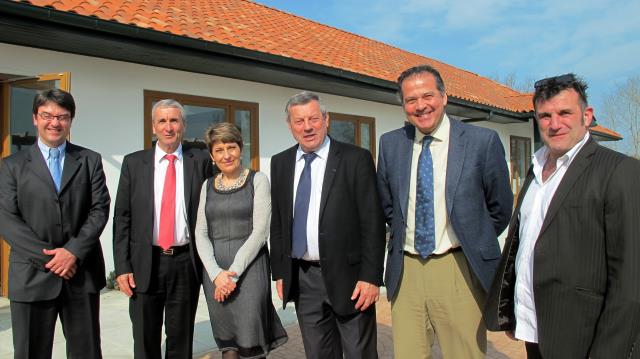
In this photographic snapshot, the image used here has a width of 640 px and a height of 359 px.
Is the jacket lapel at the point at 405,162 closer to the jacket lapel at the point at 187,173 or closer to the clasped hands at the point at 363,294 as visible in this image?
the clasped hands at the point at 363,294

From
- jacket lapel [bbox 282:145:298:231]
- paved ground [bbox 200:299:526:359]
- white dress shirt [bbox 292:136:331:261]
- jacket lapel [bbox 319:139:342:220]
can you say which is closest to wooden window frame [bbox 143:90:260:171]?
paved ground [bbox 200:299:526:359]

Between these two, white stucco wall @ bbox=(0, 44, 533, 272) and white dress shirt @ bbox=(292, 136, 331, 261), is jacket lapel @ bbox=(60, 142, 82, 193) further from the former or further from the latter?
white stucco wall @ bbox=(0, 44, 533, 272)

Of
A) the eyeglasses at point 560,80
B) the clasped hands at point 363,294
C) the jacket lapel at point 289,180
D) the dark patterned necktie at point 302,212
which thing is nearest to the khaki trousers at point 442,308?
the clasped hands at point 363,294

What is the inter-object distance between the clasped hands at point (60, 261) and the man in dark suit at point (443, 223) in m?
1.91

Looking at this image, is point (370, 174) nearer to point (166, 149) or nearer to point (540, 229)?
point (540, 229)

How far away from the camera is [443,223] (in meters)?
2.61

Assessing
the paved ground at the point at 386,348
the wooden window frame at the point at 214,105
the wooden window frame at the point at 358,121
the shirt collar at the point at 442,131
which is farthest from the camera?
the wooden window frame at the point at 358,121

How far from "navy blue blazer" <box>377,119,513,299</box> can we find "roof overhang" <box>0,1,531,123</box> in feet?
13.5

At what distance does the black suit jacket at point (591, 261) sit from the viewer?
74.3 inches

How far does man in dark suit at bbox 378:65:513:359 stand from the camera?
258 centimetres

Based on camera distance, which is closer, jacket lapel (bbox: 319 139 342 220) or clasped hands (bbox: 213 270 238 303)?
jacket lapel (bbox: 319 139 342 220)

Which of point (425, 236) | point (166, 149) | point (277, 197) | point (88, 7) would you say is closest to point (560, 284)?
point (425, 236)

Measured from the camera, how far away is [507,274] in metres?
2.40

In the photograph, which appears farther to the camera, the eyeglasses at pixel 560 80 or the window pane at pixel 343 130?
the window pane at pixel 343 130
